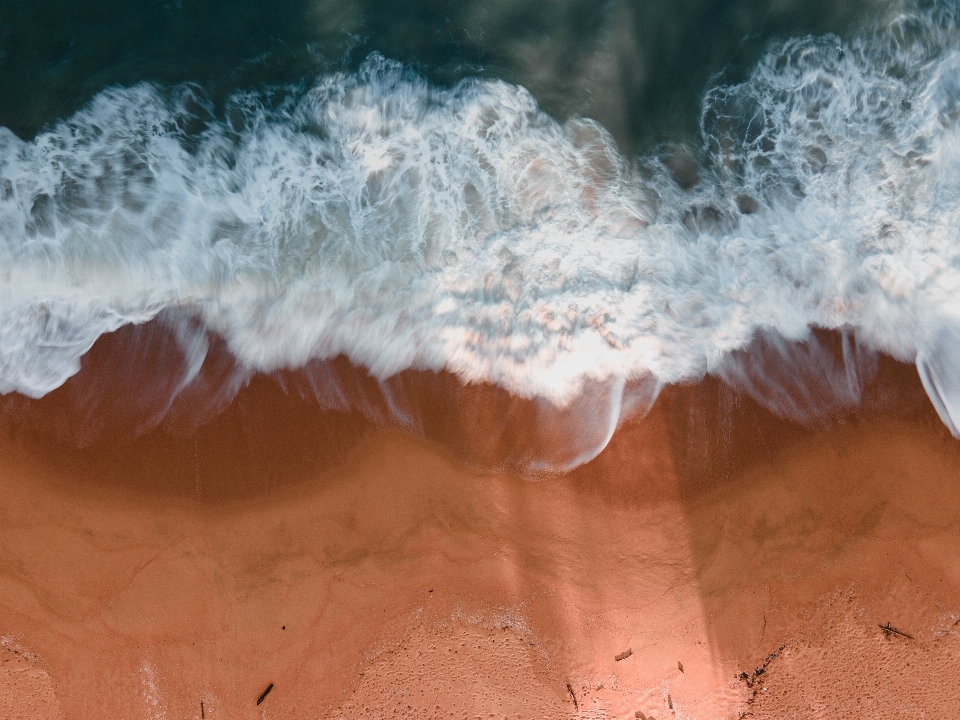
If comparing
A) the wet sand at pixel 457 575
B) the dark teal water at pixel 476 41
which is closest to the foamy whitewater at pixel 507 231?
the dark teal water at pixel 476 41

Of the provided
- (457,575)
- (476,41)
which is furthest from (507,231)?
(457,575)

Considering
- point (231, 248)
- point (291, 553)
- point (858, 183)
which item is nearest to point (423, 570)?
point (291, 553)

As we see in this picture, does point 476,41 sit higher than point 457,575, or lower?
higher

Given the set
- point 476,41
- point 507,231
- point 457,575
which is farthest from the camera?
point 476,41

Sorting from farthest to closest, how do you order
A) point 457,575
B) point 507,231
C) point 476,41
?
point 476,41 → point 507,231 → point 457,575

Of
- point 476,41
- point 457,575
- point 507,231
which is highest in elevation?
point 476,41

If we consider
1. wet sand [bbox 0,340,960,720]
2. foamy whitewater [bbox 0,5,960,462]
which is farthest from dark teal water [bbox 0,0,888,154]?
wet sand [bbox 0,340,960,720]

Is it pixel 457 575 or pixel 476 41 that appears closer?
pixel 457 575

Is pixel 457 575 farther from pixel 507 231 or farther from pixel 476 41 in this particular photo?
pixel 476 41
